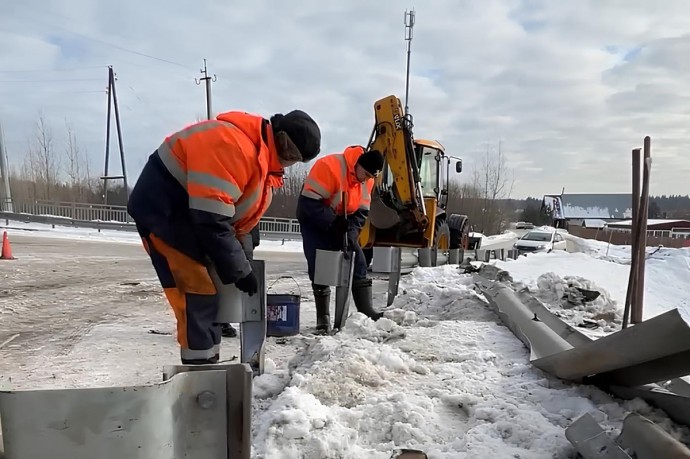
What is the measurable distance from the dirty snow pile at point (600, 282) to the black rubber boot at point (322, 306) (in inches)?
88.8

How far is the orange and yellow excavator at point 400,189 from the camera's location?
28.4 feet

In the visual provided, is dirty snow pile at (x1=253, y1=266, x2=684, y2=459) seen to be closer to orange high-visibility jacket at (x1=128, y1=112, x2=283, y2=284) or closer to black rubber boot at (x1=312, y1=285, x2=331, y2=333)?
orange high-visibility jacket at (x1=128, y1=112, x2=283, y2=284)

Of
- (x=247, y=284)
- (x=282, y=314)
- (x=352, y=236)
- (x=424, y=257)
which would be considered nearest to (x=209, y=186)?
(x=247, y=284)

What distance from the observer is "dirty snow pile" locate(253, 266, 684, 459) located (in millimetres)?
2049

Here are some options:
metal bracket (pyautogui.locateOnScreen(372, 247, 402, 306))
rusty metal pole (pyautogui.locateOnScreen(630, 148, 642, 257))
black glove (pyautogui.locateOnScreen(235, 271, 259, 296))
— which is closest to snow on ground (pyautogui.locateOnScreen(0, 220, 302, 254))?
metal bracket (pyautogui.locateOnScreen(372, 247, 402, 306))

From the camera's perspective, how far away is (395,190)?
934cm

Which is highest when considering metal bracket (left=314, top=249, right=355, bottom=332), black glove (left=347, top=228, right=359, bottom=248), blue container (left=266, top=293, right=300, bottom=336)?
black glove (left=347, top=228, right=359, bottom=248)

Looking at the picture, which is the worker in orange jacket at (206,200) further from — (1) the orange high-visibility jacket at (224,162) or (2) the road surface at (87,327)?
(2) the road surface at (87,327)

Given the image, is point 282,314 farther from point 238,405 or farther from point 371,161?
point 238,405

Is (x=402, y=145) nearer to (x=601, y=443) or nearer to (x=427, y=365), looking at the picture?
(x=427, y=365)

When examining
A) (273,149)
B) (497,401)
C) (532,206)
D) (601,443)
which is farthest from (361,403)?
(532,206)

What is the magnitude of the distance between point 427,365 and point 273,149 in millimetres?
1550

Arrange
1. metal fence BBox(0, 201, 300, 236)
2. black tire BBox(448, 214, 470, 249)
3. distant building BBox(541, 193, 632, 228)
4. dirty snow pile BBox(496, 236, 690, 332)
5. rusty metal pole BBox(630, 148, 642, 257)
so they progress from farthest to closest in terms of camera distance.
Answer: distant building BBox(541, 193, 632, 228), metal fence BBox(0, 201, 300, 236), black tire BBox(448, 214, 470, 249), dirty snow pile BBox(496, 236, 690, 332), rusty metal pole BBox(630, 148, 642, 257)

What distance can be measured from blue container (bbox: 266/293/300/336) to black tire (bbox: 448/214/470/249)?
836 centimetres
